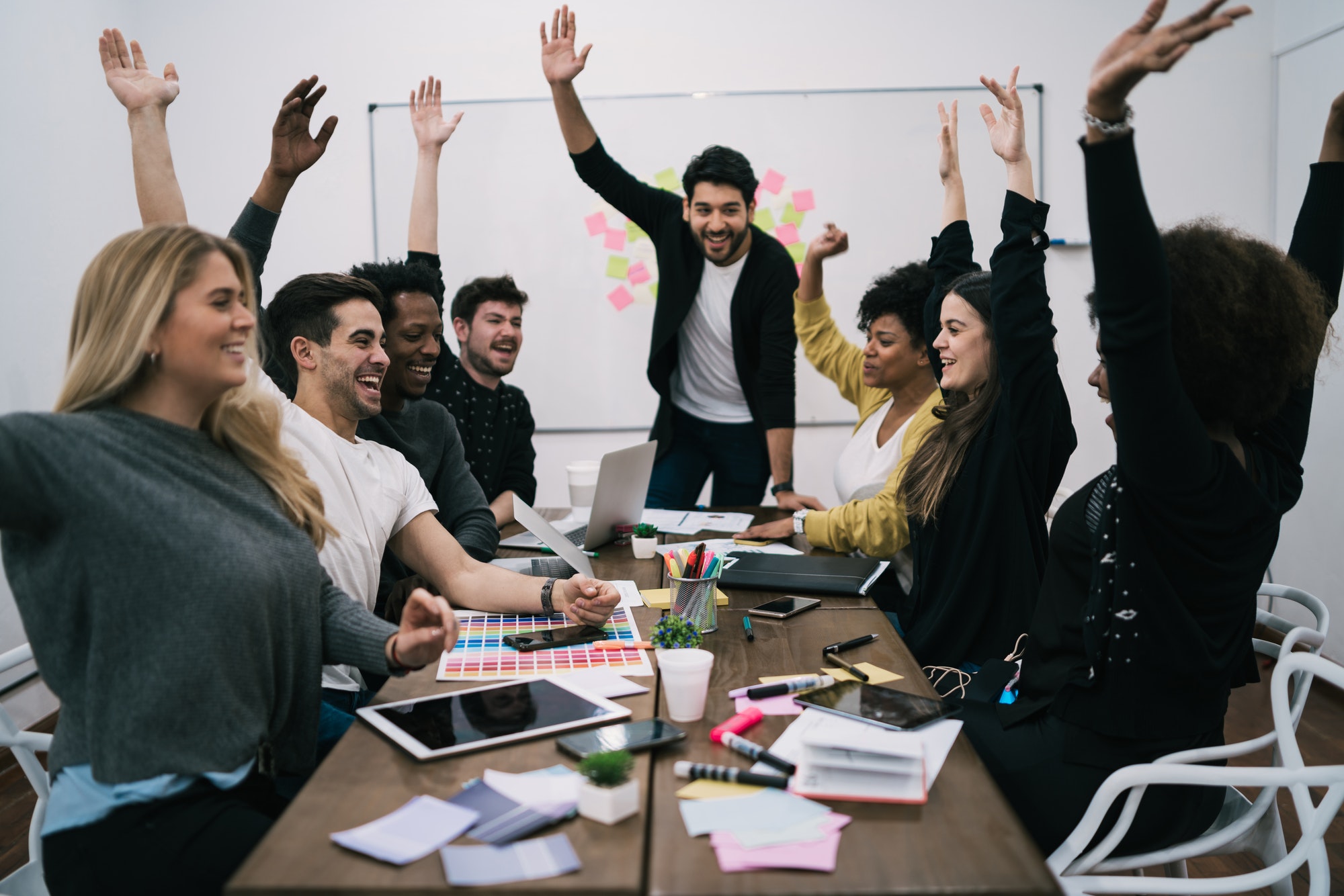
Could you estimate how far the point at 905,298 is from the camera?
2.71 metres

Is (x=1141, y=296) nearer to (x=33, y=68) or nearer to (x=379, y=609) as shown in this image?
(x=379, y=609)

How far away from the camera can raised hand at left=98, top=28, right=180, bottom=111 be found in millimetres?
1944

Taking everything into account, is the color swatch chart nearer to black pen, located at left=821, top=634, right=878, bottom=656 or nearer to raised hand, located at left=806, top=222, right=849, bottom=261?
black pen, located at left=821, top=634, right=878, bottom=656

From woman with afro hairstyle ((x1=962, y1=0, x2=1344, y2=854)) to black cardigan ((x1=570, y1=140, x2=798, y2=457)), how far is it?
5.89ft

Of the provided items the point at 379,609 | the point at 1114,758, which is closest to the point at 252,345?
the point at 379,609

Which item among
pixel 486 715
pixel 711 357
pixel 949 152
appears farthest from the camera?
pixel 711 357

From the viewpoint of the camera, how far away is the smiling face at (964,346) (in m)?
2.10

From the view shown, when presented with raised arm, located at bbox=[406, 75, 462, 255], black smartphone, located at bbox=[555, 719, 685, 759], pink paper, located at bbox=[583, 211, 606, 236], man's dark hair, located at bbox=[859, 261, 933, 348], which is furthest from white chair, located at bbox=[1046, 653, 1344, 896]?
pink paper, located at bbox=[583, 211, 606, 236]

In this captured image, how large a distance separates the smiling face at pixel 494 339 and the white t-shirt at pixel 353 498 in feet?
3.59

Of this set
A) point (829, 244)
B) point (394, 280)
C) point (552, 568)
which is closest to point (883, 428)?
point (829, 244)

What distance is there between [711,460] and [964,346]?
4.84 feet

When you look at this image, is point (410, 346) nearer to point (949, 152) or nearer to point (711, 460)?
point (711, 460)

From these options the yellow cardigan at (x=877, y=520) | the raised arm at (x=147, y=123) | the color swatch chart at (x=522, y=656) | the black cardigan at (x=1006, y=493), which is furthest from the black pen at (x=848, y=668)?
the raised arm at (x=147, y=123)

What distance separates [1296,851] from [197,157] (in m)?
4.48
